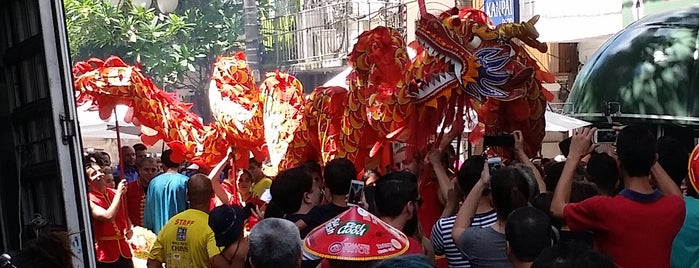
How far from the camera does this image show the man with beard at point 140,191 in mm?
8242

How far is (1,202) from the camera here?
15.3 ft

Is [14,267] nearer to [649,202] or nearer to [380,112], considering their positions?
[649,202]

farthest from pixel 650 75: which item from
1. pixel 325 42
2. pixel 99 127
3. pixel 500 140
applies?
pixel 325 42

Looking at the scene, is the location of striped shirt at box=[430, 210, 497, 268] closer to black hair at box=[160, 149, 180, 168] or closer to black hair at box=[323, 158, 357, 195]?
black hair at box=[323, 158, 357, 195]

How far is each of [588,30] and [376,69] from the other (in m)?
8.79

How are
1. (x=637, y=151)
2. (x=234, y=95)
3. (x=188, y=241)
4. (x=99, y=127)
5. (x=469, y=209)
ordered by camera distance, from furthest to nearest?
(x=99, y=127)
(x=234, y=95)
(x=188, y=241)
(x=469, y=209)
(x=637, y=151)

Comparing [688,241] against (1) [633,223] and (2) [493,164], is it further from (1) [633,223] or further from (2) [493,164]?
(2) [493,164]

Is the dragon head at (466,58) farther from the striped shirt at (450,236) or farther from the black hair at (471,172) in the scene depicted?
the striped shirt at (450,236)

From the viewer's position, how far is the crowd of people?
3.58 meters

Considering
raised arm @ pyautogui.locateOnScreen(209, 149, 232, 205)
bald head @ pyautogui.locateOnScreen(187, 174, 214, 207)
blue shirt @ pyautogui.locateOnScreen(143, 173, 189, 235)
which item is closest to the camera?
bald head @ pyautogui.locateOnScreen(187, 174, 214, 207)

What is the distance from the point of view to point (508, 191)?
404 centimetres

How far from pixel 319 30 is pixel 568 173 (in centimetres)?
1705

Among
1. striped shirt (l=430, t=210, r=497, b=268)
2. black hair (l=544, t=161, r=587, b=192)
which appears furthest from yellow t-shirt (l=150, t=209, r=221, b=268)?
black hair (l=544, t=161, r=587, b=192)

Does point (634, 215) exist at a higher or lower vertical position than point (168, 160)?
higher
